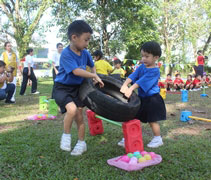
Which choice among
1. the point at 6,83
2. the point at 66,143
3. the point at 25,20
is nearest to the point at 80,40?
the point at 66,143

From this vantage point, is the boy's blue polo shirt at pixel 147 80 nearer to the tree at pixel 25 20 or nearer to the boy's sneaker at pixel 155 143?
the boy's sneaker at pixel 155 143

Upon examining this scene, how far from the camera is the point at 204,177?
7.23 ft

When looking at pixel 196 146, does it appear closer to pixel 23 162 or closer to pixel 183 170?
pixel 183 170

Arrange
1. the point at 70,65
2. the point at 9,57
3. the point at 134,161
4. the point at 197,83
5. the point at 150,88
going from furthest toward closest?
the point at 197,83
the point at 9,57
the point at 150,88
the point at 70,65
the point at 134,161

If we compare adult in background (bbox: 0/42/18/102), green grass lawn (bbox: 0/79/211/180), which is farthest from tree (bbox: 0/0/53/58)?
green grass lawn (bbox: 0/79/211/180)

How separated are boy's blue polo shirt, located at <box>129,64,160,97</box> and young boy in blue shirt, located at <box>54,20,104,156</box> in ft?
1.95

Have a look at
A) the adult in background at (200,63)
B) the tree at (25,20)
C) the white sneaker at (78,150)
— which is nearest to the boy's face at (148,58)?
the white sneaker at (78,150)

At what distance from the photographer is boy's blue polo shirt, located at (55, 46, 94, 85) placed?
2758mm

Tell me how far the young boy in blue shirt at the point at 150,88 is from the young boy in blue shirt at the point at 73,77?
0.59 meters

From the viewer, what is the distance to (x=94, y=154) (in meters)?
2.85

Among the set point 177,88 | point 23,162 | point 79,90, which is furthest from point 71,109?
point 177,88

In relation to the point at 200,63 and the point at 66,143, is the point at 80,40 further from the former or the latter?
the point at 200,63

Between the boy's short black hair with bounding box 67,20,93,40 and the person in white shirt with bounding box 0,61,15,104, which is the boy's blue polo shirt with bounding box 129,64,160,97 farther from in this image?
the person in white shirt with bounding box 0,61,15,104

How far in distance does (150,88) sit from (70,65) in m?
1.16
